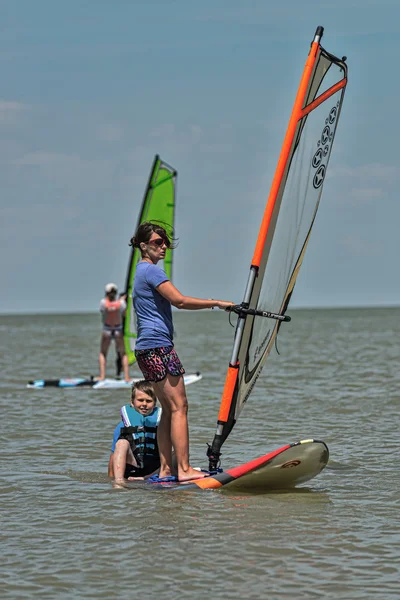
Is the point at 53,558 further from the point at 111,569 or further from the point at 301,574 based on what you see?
the point at 301,574

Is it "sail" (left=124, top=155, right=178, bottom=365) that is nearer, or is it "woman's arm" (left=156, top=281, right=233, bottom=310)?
"woman's arm" (left=156, top=281, right=233, bottom=310)

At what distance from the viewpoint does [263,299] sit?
629 centimetres

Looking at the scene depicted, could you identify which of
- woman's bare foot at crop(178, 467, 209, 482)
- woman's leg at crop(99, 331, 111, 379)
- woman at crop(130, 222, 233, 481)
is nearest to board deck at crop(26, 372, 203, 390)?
woman's leg at crop(99, 331, 111, 379)

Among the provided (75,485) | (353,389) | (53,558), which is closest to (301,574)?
(53,558)

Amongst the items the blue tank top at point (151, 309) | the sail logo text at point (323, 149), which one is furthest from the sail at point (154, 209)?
the blue tank top at point (151, 309)

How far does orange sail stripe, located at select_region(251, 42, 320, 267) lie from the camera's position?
591 centimetres

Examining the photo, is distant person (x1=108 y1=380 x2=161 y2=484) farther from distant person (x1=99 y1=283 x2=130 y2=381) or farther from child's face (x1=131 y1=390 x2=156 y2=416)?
distant person (x1=99 y1=283 x2=130 y2=381)

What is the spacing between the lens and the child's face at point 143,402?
6.54 metres

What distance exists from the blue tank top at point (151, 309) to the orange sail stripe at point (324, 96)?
1.31m

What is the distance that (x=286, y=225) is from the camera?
20.8ft

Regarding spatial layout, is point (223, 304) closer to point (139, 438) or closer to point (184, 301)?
point (184, 301)

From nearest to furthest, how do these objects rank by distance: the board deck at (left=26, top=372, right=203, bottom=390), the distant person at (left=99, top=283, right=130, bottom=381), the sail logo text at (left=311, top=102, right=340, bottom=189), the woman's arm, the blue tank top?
1. the woman's arm
2. the blue tank top
3. the sail logo text at (left=311, top=102, right=340, bottom=189)
4. the board deck at (left=26, top=372, right=203, bottom=390)
5. the distant person at (left=99, top=283, right=130, bottom=381)

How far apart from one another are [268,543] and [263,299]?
1771 mm

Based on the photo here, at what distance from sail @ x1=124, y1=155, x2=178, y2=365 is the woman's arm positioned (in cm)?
905
